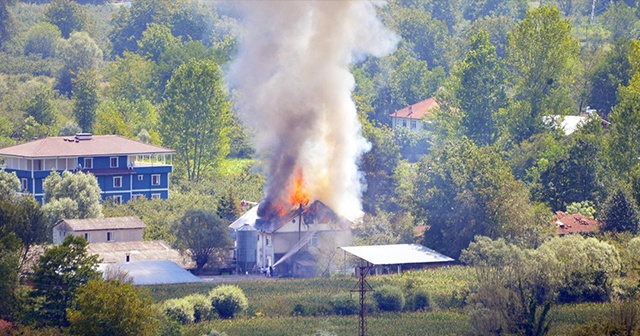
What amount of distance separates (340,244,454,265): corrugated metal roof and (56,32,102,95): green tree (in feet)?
227

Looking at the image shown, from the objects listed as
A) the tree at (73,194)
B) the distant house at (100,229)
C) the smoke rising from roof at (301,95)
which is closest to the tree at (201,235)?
the smoke rising from roof at (301,95)

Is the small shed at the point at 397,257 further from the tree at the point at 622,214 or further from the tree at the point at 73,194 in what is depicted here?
the tree at the point at 73,194

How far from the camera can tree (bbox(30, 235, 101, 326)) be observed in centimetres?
6191

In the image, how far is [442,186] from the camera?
81500 millimetres

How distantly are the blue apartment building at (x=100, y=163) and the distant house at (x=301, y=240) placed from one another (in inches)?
790

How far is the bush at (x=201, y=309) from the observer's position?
66438mm

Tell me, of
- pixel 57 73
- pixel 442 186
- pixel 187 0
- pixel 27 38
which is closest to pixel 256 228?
pixel 442 186

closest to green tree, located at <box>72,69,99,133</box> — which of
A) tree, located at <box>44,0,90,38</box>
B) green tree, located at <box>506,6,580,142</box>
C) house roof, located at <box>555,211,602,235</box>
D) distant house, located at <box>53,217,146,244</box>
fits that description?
green tree, located at <box>506,6,580,142</box>

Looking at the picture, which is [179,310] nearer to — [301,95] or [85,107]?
[301,95]

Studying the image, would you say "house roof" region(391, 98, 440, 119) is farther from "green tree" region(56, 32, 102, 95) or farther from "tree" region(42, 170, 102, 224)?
"tree" region(42, 170, 102, 224)

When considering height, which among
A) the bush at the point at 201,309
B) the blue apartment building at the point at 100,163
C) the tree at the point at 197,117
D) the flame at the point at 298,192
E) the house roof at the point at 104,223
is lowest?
the bush at the point at 201,309

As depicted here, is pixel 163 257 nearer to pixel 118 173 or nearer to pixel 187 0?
pixel 118 173

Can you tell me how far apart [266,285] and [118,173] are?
86.6 feet

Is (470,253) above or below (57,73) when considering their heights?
below
